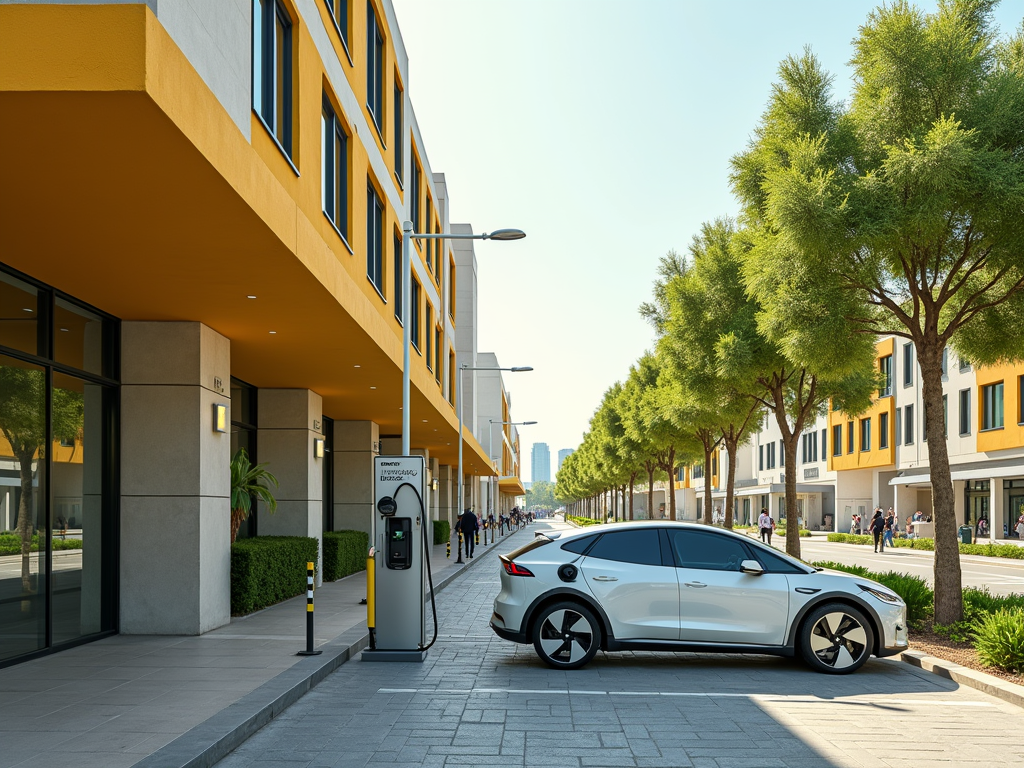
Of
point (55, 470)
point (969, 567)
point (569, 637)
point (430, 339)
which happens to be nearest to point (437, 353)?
point (430, 339)

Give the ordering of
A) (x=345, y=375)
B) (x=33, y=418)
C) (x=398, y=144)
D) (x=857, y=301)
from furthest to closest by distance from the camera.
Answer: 1. (x=398, y=144)
2. (x=345, y=375)
3. (x=857, y=301)
4. (x=33, y=418)

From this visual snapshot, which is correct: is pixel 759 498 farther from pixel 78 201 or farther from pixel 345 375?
pixel 78 201

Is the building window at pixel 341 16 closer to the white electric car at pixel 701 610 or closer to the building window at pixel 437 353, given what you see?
the white electric car at pixel 701 610

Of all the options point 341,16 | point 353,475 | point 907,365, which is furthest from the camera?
point 907,365

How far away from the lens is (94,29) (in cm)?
603

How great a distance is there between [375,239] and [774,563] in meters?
11.8

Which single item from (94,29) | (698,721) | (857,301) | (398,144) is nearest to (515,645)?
(698,721)

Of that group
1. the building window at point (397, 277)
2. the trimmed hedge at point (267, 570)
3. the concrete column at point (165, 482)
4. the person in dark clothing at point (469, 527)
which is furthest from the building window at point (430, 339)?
the concrete column at point (165, 482)

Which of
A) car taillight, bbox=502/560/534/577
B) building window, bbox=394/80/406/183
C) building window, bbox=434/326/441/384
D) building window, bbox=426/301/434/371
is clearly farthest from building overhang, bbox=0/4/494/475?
building window, bbox=434/326/441/384

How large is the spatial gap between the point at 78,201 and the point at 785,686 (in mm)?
7684

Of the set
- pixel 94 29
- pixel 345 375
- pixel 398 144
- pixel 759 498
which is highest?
pixel 398 144

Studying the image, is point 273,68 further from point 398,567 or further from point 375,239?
point 375,239

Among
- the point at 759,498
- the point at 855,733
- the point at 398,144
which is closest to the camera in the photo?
the point at 855,733

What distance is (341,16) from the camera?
16.3 meters
